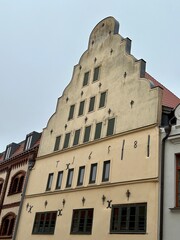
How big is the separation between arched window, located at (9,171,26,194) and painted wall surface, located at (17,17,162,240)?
1540 millimetres

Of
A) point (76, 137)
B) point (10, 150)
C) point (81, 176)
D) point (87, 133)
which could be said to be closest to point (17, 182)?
point (10, 150)

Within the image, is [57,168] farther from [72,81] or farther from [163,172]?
[163,172]

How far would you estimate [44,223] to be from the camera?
21.6m

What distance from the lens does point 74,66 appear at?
26.7 m

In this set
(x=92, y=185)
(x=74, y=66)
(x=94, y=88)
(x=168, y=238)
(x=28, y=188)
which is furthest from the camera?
(x=74, y=66)

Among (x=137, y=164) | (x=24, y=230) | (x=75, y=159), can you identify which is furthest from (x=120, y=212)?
(x=24, y=230)

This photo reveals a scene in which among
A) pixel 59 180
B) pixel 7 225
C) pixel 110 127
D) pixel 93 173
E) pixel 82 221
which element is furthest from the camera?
pixel 7 225

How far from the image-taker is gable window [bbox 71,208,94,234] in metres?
18.4

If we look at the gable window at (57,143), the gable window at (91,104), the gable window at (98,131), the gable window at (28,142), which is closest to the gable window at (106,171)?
the gable window at (98,131)

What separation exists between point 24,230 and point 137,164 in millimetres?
10534

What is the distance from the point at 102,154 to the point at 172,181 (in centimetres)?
556

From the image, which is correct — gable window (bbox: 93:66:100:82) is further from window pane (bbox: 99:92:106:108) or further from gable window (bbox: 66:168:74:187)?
gable window (bbox: 66:168:74:187)

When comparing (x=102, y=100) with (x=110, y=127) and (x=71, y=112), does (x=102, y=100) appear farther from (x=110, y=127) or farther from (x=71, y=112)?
(x=71, y=112)

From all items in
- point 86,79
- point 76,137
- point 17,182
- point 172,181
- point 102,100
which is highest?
point 86,79
